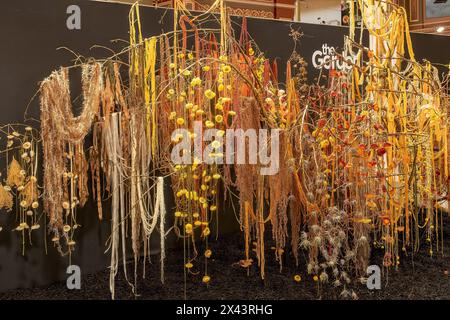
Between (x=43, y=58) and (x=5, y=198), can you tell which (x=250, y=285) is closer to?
(x=5, y=198)

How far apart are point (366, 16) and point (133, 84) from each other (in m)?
1.26

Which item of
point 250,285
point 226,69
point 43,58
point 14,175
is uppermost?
point 43,58

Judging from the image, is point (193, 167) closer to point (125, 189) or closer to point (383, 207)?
point (125, 189)

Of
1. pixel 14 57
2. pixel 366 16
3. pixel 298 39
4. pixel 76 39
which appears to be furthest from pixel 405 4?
pixel 14 57

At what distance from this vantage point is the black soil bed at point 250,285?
2.75 meters

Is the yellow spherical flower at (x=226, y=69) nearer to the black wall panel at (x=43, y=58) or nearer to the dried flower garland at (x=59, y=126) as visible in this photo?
the dried flower garland at (x=59, y=126)

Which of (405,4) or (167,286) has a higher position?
(405,4)

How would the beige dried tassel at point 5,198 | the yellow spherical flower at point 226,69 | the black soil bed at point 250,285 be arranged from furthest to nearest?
the black soil bed at point 250,285, the beige dried tassel at point 5,198, the yellow spherical flower at point 226,69

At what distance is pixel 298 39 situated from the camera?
12.6 ft

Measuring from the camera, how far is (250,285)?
2879 mm

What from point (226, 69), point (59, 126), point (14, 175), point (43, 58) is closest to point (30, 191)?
point (14, 175)

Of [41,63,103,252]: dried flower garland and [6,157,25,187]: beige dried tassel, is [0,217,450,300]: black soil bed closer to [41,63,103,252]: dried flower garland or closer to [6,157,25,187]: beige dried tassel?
[41,63,103,252]: dried flower garland

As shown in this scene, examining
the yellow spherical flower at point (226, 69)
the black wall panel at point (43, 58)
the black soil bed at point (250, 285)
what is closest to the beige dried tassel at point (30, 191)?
the black wall panel at point (43, 58)

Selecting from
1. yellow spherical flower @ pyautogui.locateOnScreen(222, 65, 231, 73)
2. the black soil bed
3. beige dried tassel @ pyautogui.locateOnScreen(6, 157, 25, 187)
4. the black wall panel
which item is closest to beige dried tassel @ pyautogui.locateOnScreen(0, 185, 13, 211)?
beige dried tassel @ pyautogui.locateOnScreen(6, 157, 25, 187)
